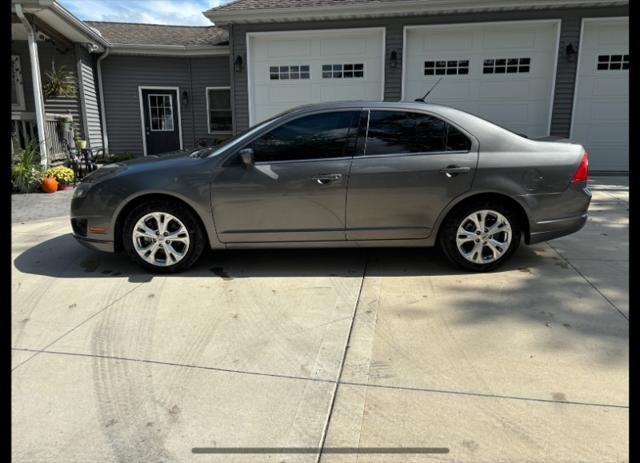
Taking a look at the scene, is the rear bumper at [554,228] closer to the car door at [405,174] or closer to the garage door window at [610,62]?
the car door at [405,174]

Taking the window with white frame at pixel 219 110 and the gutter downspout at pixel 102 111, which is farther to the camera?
the window with white frame at pixel 219 110

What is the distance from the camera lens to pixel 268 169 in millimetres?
4258

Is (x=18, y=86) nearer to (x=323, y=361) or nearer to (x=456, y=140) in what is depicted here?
(x=456, y=140)

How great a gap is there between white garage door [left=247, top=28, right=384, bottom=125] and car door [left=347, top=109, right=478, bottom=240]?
671 centimetres

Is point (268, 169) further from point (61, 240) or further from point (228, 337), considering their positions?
point (61, 240)

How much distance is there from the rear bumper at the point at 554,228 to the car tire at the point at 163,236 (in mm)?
3100

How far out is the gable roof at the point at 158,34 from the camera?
12883mm

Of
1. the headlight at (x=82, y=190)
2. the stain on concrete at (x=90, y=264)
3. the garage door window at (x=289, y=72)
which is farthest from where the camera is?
the garage door window at (x=289, y=72)

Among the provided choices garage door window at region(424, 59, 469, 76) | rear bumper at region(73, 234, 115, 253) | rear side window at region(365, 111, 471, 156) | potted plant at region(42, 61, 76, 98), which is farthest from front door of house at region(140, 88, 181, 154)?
rear side window at region(365, 111, 471, 156)

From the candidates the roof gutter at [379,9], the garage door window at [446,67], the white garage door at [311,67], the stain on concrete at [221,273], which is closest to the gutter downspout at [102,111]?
the roof gutter at [379,9]

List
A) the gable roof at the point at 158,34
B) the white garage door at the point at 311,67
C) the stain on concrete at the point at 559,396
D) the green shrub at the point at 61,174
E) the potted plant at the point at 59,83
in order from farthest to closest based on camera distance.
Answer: the gable roof at the point at 158,34 < the potted plant at the point at 59,83 < the white garage door at the point at 311,67 < the green shrub at the point at 61,174 < the stain on concrete at the point at 559,396

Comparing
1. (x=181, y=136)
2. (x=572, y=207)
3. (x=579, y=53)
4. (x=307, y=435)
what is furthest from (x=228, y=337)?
→ (x=181, y=136)

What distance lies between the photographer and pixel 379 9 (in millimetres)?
9883

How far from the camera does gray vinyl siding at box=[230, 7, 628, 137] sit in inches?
381
